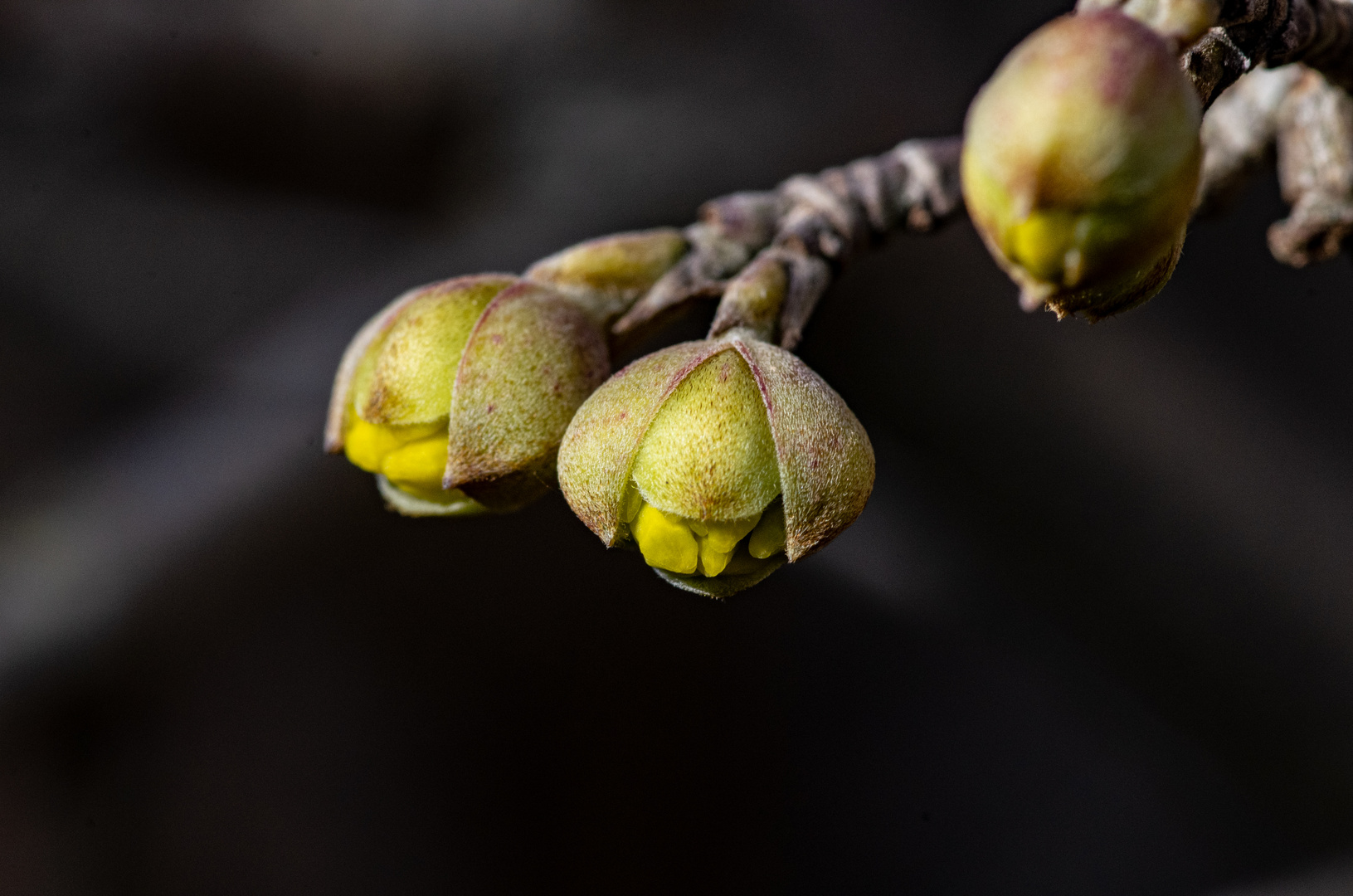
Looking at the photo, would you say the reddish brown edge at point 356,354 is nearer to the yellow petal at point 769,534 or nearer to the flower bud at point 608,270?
the flower bud at point 608,270

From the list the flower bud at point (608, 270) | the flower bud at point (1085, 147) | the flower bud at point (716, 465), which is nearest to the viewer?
the flower bud at point (1085, 147)

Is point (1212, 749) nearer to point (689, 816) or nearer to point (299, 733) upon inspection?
point (689, 816)

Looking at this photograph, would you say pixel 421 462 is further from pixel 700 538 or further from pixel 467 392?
pixel 700 538

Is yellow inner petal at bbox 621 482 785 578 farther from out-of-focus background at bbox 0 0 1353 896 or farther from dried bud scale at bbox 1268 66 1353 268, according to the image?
out-of-focus background at bbox 0 0 1353 896

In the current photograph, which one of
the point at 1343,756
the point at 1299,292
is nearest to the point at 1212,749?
the point at 1343,756

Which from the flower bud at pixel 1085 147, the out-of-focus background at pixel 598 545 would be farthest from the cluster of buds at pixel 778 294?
the out-of-focus background at pixel 598 545

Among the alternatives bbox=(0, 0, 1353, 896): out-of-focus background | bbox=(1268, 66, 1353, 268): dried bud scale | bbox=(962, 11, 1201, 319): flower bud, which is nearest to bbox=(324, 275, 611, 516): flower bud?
bbox=(962, 11, 1201, 319): flower bud

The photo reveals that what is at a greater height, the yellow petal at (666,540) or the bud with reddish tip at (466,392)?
the bud with reddish tip at (466,392)
